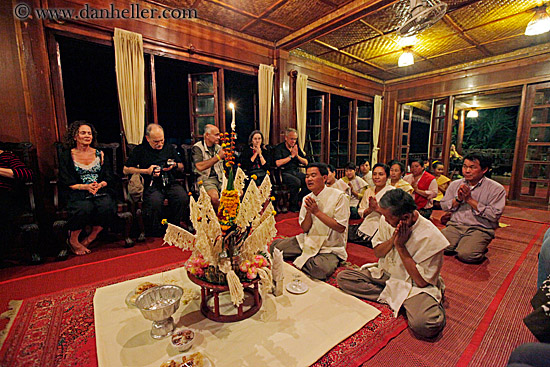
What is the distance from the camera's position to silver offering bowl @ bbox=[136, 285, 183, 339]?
1.52m

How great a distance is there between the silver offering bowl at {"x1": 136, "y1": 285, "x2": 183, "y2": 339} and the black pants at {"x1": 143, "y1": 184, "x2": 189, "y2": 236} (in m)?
2.07

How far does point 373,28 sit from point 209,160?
13.3ft

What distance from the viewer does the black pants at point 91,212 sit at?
9.87 ft

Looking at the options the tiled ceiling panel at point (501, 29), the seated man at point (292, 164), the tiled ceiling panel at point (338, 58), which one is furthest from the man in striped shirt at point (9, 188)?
the tiled ceiling panel at point (501, 29)

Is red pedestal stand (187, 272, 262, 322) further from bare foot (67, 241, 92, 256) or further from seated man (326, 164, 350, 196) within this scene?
seated man (326, 164, 350, 196)

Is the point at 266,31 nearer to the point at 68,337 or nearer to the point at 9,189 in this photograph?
the point at 9,189

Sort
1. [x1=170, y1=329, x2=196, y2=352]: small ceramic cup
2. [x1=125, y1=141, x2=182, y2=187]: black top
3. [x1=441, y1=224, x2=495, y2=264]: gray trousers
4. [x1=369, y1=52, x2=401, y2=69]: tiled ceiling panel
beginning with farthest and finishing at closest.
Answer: [x1=369, y1=52, x2=401, y2=69]: tiled ceiling panel → [x1=125, y1=141, x2=182, y2=187]: black top → [x1=441, y1=224, x2=495, y2=264]: gray trousers → [x1=170, y1=329, x2=196, y2=352]: small ceramic cup

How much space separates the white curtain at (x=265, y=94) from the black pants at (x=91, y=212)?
10.8ft

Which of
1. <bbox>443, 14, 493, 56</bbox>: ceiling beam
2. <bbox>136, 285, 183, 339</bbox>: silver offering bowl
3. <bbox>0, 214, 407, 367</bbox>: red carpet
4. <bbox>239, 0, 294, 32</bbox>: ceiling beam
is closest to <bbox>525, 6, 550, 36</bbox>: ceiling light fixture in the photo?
<bbox>443, 14, 493, 56</bbox>: ceiling beam

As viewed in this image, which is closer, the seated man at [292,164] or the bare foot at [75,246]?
the bare foot at [75,246]

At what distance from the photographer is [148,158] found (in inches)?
146

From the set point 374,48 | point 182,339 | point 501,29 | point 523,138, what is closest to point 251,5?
point 374,48

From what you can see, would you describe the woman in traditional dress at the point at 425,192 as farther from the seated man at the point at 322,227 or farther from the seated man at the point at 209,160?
the seated man at the point at 209,160

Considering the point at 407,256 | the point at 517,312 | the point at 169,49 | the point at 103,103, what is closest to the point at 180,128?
the point at 103,103
